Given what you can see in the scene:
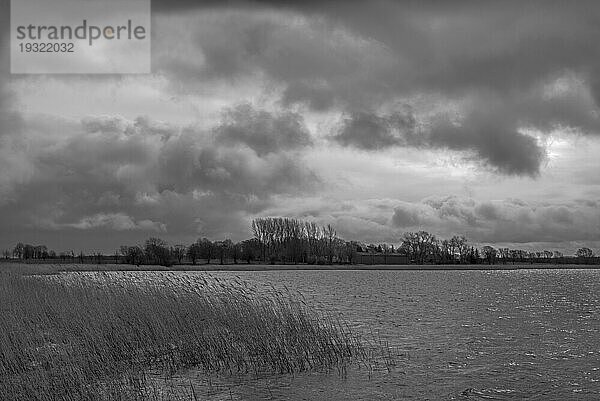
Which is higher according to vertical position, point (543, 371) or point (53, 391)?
point (53, 391)

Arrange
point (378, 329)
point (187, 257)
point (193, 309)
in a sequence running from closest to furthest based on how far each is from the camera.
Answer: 1. point (193, 309)
2. point (378, 329)
3. point (187, 257)

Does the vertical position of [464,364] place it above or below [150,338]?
below

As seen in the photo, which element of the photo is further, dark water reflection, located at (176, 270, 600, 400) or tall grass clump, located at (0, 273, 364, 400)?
dark water reflection, located at (176, 270, 600, 400)

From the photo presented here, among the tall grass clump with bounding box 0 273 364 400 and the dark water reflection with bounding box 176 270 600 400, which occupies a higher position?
the tall grass clump with bounding box 0 273 364 400

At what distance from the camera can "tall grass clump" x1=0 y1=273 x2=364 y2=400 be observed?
1482 centimetres

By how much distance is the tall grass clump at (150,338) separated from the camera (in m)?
14.8

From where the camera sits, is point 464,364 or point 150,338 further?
point 464,364

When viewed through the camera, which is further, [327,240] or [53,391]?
[327,240]

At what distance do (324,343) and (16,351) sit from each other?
9.21 m

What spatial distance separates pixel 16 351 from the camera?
50.8ft

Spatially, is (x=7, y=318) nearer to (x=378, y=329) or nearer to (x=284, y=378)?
(x=284, y=378)

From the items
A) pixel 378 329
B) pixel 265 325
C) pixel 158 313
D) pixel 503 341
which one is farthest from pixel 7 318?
pixel 503 341

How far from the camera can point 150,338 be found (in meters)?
18.8

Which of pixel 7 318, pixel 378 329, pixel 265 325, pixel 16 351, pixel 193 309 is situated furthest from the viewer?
pixel 378 329
